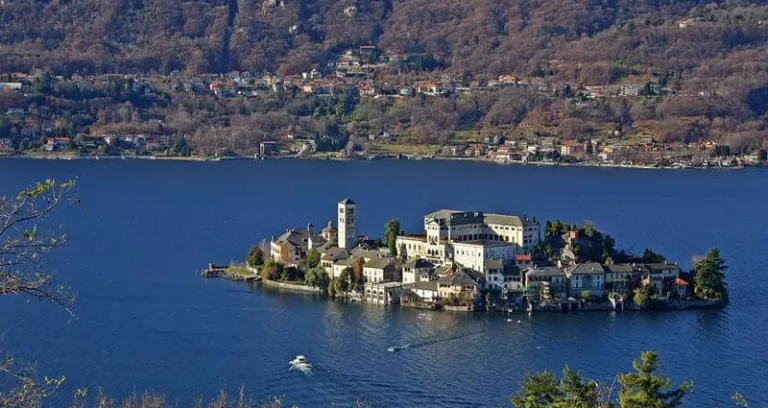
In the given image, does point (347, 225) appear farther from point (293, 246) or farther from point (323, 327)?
point (323, 327)

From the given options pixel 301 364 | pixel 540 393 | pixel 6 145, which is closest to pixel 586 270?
pixel 301 364

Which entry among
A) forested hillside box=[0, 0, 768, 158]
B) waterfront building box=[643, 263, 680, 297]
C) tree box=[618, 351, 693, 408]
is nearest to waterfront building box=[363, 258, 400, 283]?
waterfront building box=[643, 263, 680, 297]

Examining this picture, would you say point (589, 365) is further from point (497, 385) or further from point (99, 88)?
point (99, 88)

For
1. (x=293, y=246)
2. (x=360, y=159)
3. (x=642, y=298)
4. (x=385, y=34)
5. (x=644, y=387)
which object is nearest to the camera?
(x=644, y=387)

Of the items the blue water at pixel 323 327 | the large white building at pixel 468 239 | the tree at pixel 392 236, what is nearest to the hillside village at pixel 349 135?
the blue water at pixel 323 327

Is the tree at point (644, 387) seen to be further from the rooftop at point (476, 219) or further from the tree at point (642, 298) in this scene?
the rooftop at point (476, 219)

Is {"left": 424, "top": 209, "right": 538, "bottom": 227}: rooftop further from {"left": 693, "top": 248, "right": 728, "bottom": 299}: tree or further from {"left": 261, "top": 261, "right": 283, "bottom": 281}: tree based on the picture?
{"left": 693, "top": 248, "right": 728, "bottom": 299}: tree

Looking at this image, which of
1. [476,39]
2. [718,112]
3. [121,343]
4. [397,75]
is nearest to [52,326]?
[121,343]
